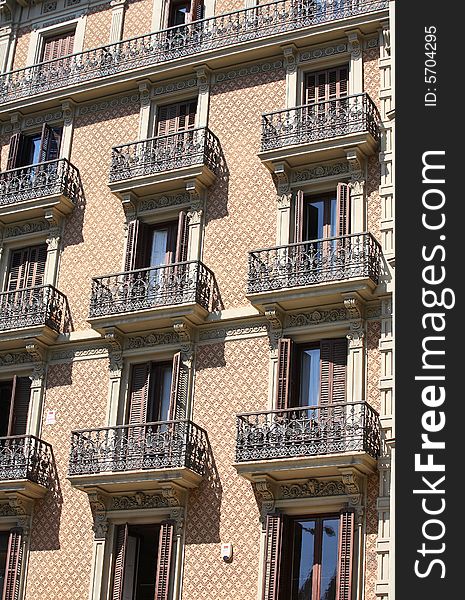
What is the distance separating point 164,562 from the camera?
87.2ft

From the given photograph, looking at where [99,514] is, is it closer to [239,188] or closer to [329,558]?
[329,558]

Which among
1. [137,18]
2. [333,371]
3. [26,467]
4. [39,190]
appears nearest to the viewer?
[333,371]

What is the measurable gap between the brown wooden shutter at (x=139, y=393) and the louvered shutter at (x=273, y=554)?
4721 millimetres

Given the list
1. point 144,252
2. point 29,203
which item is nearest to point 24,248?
point 29,203

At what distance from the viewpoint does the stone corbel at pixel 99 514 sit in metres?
27.8

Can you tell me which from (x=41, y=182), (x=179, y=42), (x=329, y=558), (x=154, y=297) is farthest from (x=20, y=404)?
(x=179, y=42)

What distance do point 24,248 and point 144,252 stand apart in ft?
13.4

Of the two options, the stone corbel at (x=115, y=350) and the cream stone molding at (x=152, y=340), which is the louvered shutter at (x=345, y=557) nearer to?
the cream stone molding at (x=152, y=340)

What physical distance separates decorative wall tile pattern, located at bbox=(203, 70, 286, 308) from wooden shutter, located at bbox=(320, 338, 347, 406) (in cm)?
267

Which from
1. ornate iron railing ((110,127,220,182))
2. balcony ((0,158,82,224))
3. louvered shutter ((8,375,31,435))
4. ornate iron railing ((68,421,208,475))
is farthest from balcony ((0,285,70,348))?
ornate iron railing ((110,127,220,182))

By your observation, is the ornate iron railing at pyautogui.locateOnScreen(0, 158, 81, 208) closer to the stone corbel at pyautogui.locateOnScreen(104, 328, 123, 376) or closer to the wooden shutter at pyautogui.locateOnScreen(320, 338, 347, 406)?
the stone corbel at pyautogui.locateOnScreen(104, 328, 123, 376)

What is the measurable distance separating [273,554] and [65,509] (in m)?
5.96

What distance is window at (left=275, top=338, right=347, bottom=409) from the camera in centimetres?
2670

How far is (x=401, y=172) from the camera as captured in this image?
22.8m
